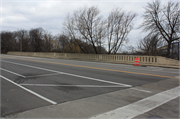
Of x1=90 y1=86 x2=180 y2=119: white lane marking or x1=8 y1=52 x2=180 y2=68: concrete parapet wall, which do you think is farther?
x1=8 y1=52 x2=180 y2=68: concrete parapet wall

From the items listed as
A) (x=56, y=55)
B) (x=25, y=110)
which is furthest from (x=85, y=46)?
(x=25, y=110)

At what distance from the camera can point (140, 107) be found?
475 centimetres

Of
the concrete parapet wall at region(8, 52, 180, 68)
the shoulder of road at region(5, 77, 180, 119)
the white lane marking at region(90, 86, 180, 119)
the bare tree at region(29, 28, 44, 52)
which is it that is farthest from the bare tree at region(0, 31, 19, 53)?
the white lane marking at region(90, 86, 180, 119)

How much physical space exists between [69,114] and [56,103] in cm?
104

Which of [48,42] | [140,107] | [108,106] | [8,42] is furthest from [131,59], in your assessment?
[8,42]

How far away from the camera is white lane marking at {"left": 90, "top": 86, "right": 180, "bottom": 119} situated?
416 cm

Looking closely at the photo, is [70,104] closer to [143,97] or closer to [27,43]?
[143,97]

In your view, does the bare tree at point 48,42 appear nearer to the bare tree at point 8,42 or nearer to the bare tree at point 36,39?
the bare tree at point 36,39

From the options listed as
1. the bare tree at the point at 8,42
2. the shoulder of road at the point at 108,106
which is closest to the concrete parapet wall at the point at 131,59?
the shoulder of road at the point at 108,106

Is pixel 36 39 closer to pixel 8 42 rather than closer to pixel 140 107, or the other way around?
pixel 8 42

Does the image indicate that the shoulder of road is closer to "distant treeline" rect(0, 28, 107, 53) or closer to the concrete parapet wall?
the concrete parapet wall

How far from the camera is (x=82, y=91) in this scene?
6.57m

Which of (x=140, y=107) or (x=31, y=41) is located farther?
(x=31, y=41)

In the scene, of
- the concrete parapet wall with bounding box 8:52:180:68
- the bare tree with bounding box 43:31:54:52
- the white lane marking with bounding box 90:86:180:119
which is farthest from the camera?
the bare tree with bounding box 43:31:54:52
